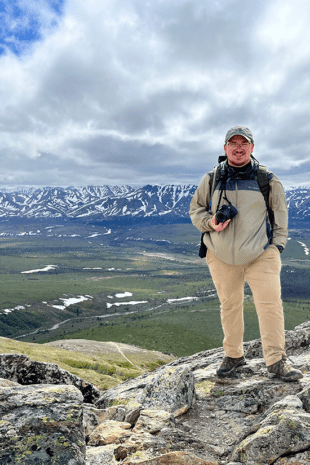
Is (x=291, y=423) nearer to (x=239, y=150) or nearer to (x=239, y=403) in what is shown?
(x=239, y=403)

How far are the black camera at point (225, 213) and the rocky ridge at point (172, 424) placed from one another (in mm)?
3754

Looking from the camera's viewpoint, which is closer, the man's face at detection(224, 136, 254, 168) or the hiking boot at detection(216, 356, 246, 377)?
the man's face at detection(224, 136, 254, 168)

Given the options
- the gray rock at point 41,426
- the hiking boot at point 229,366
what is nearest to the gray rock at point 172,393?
the hiking boot at point 229,366

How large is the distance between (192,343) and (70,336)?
6069 cm

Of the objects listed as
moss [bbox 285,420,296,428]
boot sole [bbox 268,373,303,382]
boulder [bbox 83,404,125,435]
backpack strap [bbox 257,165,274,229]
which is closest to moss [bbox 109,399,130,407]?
boulder [bbox 83,404,125,435]

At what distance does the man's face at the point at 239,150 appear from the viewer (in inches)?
271

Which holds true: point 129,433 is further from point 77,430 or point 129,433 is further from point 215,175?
point 215,175

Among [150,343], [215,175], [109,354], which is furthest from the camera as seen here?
[150,343]

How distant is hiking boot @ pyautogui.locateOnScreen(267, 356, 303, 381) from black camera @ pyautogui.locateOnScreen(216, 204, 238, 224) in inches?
143

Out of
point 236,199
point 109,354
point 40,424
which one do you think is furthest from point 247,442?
point 109,354

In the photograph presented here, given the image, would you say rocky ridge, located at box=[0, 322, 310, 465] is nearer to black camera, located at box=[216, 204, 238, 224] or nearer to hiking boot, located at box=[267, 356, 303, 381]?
hiking boot, located at box=[267, 356, 303, 381]

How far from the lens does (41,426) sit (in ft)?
15.8

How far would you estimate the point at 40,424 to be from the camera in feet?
15.9

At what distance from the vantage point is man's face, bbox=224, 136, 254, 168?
6891 mm
